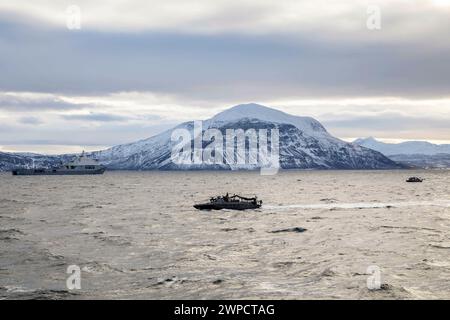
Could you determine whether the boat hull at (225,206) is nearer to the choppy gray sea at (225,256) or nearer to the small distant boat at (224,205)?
the small distant boat at (224,205)

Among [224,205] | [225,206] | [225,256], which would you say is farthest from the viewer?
[225,206]

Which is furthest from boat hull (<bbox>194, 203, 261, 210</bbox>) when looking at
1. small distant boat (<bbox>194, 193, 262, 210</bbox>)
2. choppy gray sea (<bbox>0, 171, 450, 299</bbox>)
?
choppy gray sea (<bbox>0, 171, 450, 299</bbox>)

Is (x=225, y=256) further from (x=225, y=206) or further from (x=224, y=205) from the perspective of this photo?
(x=225, y=206)

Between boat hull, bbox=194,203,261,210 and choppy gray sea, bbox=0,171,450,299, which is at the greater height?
boat hull, bbox=194,203,261,210

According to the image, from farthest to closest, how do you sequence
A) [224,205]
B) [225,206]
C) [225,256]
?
[225,206] → [224,205] → [225,256]

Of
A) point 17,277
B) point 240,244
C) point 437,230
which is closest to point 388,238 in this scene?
point 437,230

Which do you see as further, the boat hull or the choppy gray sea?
the boat hull

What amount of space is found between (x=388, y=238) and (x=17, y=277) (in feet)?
140

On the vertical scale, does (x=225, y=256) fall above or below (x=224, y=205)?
below

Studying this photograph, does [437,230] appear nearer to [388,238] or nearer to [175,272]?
[388,238]

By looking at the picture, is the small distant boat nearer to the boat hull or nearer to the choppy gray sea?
the boat hull

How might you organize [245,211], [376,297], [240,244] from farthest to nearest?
[245,211] < [240,244] < [376,297]

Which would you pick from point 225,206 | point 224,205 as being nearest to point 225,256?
point 224,205

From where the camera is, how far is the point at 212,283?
127 ft
